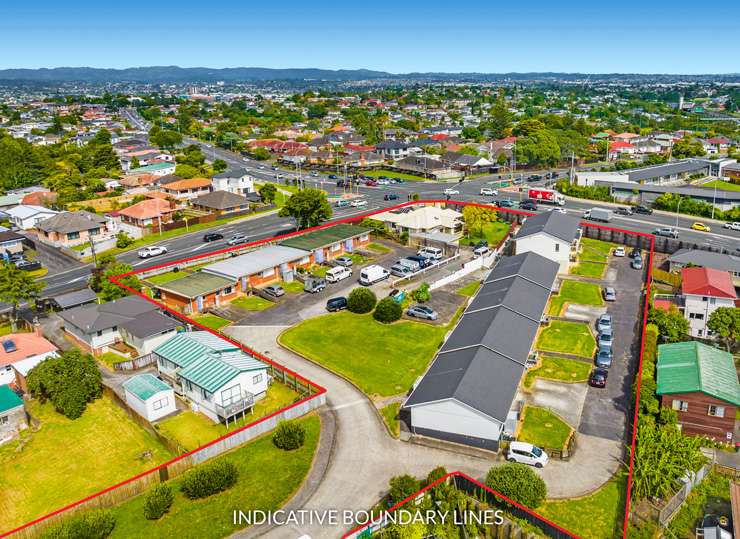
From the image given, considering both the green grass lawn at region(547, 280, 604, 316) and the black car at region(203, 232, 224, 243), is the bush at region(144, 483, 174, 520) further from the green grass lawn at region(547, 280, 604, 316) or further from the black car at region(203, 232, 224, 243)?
the black car at region(203, 232, 224, 243)

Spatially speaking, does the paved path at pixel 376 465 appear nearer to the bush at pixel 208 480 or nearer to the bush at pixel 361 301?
the bush at pixel 208 480

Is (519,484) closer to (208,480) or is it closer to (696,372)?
(208,480)

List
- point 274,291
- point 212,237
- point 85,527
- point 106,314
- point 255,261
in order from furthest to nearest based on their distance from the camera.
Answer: point 212,237 < point 255,261 < point 274,291 < point 106,314 < point 85,527

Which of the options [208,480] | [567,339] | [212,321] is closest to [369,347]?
[212,321]

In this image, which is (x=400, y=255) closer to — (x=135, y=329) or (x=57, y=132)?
(x=135, y=329)

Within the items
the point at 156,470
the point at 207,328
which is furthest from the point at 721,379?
the point at 207,328

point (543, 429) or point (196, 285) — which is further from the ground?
point (196, 285)
